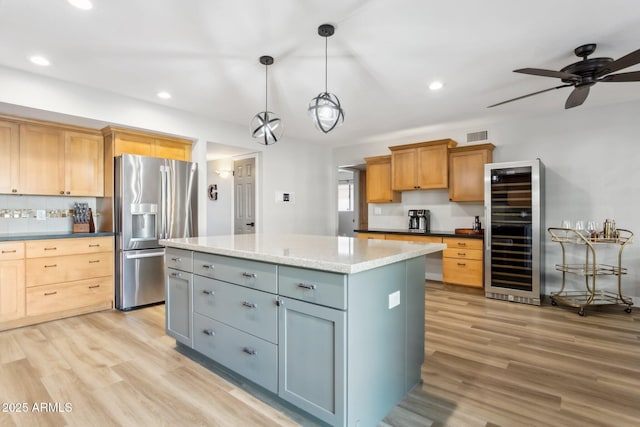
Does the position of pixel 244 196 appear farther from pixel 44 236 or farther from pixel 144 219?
pixel 44 236

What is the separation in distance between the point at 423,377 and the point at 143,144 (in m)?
4.09

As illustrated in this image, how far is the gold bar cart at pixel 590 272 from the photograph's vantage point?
12.3 feet

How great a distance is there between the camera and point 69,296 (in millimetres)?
3645

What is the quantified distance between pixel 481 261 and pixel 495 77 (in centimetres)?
244

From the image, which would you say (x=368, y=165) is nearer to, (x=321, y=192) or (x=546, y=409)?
(x=321, y=192)

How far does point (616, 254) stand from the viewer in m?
4.13

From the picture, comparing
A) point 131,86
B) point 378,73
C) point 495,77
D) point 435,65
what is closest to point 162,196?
point 131,86

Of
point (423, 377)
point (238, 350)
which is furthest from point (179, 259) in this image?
point (423, 377)

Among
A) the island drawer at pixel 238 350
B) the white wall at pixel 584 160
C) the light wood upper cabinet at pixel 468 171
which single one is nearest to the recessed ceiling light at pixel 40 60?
the island drawer at pixel 238 350

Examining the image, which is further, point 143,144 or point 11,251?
point 143,144

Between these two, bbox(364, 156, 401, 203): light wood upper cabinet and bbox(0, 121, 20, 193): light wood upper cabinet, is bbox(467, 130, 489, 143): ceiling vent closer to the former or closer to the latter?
bbox(364, 156, 401, 203): light wood upper cabinet

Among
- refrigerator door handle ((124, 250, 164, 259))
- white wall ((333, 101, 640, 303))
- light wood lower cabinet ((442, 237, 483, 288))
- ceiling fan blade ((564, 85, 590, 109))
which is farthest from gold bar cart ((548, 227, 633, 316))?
refrigerator door handle ((124, 250, 164, 259))

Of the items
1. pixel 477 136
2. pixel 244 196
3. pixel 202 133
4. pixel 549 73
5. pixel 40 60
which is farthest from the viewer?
pixel 244 196

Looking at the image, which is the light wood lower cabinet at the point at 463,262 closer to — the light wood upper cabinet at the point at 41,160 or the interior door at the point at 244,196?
the interior door at the point at 244,196
